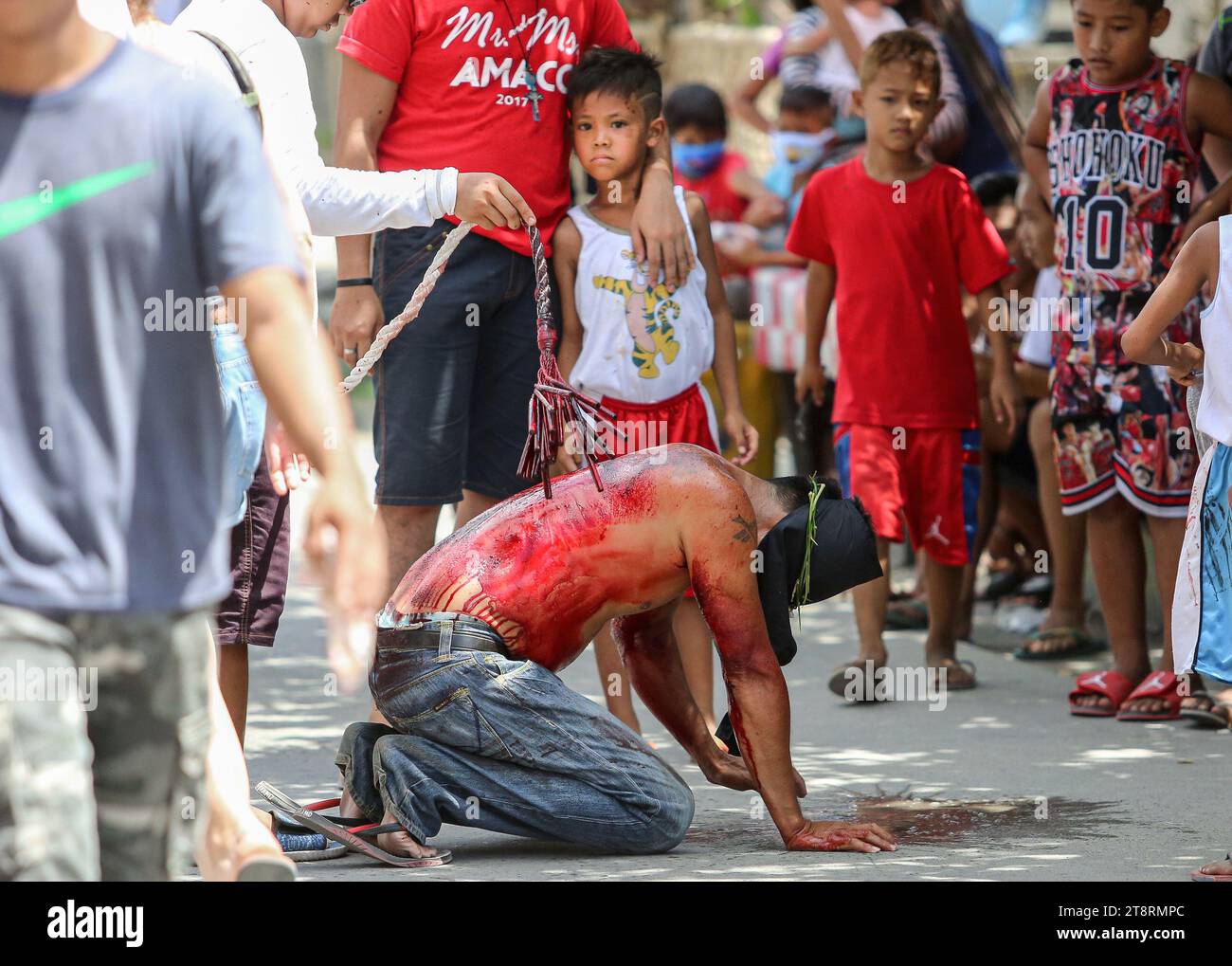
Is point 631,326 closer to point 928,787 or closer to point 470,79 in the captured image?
point 470,79

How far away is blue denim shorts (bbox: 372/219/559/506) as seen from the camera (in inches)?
193

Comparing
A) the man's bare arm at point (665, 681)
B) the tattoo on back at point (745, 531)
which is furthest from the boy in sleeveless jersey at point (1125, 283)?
the tattoo on back at point (745, 531)

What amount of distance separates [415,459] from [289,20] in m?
1.16

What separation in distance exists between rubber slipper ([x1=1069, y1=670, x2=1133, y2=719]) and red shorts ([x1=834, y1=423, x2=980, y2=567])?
1.96 ft

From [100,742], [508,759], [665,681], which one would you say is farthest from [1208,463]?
[100,742]

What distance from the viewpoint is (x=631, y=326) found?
525cm

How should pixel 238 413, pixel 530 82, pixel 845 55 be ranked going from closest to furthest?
1. pixel 238 413
2. pixel 530 82
3. pixel 845 55

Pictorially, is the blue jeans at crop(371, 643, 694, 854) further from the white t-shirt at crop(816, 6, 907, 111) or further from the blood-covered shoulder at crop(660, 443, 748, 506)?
the white t-shirt at crop(816, 6, 907, 111)

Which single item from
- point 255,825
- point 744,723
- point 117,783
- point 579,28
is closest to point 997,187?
point 579,28

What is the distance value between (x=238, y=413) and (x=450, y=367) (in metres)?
1.14

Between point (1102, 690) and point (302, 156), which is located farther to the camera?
point (1102, 690)

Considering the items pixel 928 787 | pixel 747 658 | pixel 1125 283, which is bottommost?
pixel 928 787

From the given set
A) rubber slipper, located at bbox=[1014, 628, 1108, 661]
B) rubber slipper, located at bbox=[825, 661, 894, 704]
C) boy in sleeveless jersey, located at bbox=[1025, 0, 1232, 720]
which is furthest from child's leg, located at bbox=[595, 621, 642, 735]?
rubber slipper, located at bbox=[1014, 628, 1108, 661]

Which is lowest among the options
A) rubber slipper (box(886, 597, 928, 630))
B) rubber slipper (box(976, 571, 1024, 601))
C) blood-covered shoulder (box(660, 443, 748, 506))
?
rubber slipper (box(886, 597, 928, 630))
